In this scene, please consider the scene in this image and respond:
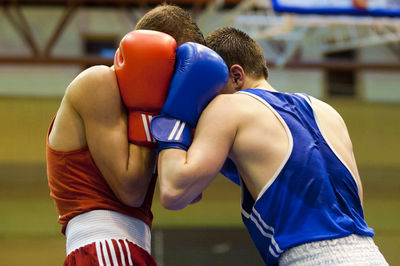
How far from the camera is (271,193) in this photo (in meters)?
2.02

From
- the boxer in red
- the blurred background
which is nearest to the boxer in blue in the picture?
the boxer in red

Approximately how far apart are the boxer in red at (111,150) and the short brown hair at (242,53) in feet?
1.07

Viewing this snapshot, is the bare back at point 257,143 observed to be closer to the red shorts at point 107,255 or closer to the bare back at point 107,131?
the bare back at point 107,131

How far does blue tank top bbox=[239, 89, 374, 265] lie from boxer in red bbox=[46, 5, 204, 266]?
0.48 meters

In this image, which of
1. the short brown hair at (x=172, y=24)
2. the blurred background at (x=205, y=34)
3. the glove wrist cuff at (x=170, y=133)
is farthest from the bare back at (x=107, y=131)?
the blurred background at (x=205, y=34)

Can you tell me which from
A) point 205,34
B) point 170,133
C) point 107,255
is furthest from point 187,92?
point 205,34

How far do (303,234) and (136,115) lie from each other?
83cm

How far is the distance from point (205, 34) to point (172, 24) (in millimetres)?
6383

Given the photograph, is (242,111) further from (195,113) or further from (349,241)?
(349,241)

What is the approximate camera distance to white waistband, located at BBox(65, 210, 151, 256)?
210 cm

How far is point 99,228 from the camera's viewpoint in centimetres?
211

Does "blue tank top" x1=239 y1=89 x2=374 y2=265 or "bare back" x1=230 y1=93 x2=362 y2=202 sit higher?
"bare back" x1=230 y1=93 x2=362 y2=202

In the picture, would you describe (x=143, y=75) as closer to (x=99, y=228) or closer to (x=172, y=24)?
(x=172, y=24)

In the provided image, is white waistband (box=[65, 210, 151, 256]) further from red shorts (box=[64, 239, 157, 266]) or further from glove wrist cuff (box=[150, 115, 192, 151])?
glove wrist cuff (box=[150, 115, 192, 151])
